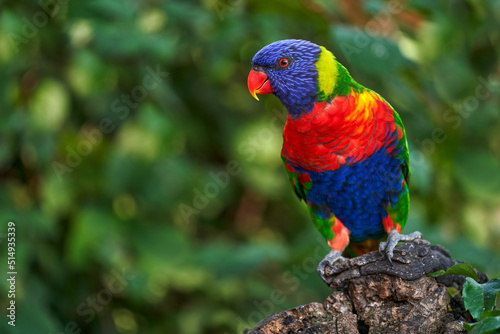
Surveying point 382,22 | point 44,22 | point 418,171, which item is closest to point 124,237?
point 44,22

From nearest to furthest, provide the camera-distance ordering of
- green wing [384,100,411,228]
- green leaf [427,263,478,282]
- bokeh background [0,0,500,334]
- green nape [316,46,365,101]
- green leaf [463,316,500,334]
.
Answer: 1. green leaf [463,316,500,334]
2. green leaf [427,263,478,282]
3. green nape [316,46,365,101]
4. green wing [384,100,411,228]
5. bokeh background [0,0,500,334]

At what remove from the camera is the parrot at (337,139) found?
→ 6.44 feet

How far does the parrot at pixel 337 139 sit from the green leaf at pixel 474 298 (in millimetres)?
407

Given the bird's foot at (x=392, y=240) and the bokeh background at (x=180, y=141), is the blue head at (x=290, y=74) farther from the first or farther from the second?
the bokeh background at (x=180, y=141)

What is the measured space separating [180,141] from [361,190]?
1579 mm

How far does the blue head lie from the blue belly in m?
0.30

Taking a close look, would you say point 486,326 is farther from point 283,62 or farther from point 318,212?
point 283,62

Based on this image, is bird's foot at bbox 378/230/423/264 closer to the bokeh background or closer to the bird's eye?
the bird's eye

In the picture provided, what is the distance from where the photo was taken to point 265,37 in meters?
3.06

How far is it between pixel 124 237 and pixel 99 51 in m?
1.13

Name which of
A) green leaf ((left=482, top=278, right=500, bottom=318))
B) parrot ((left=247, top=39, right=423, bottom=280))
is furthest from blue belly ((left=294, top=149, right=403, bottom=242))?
green leaf ((left=482, top=278, right=500, bottom=318))

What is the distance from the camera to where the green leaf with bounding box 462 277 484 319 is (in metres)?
1.41

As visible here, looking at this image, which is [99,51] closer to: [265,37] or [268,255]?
[265,37]

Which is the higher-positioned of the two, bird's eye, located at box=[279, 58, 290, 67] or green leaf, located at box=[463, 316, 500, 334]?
bird's eye, located at box=[279, 58, 290, 67]
